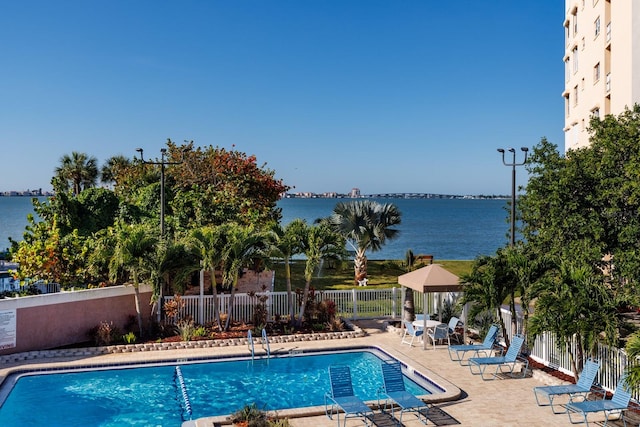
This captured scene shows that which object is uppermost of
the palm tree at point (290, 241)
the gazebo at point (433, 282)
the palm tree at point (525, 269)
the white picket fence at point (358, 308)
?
the palm tree at point (290, 241)

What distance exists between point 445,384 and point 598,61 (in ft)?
72.6

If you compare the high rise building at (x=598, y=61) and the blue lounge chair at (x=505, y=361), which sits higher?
the high rise building at (x=598, y=61)

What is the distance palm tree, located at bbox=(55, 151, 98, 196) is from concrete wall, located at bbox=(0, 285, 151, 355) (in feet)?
139

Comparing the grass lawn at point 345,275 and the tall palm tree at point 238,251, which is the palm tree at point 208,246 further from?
the grass lawn at point 345,275

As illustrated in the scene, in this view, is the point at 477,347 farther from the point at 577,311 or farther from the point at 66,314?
the point at 66,314

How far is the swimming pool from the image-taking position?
12.8 metres

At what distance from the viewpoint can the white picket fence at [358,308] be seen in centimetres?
1450

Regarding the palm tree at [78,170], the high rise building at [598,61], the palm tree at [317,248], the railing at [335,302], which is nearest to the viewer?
the palm tree at [317,248]

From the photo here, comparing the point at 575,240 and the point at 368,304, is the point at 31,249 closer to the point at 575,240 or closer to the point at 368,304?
the point at 368,304

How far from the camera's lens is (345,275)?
33.2 meters

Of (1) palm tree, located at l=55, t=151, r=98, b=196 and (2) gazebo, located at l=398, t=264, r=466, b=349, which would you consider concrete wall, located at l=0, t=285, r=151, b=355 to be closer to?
(2) gazebo, located at l=398, t=264, r=466, b=349

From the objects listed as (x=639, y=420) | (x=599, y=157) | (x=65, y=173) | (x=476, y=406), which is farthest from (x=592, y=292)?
(x=65, y=173)

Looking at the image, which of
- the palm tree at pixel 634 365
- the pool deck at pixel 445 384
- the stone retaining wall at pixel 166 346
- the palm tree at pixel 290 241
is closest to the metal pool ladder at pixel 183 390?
the pool deck at pixel 445 384

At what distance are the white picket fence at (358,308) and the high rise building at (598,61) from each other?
13.2m
